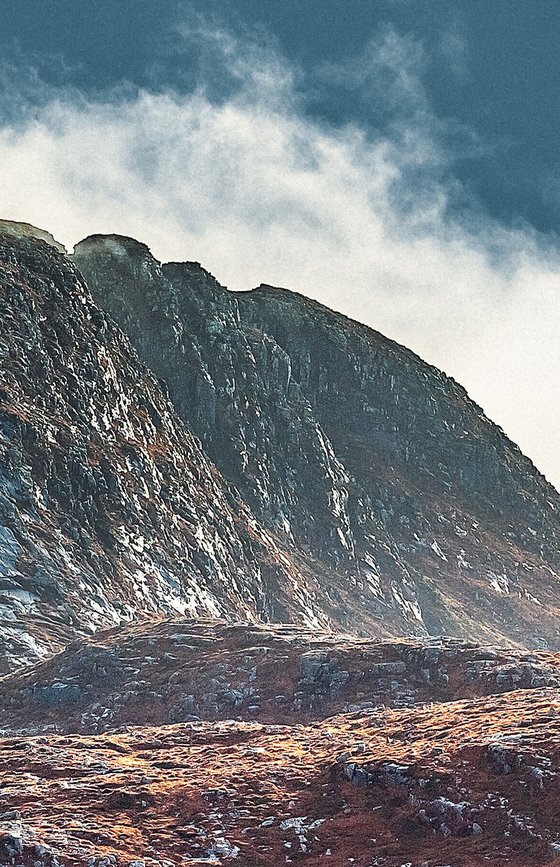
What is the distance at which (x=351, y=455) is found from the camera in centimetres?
16775

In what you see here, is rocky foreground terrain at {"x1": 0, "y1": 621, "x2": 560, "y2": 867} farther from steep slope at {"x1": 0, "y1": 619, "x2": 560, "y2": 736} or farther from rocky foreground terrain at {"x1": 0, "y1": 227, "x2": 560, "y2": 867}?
steep slope at {"x1": 0, "y1": 619, "x2": 560, "y2": 736}

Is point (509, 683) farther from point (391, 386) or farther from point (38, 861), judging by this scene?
point (391, 386)

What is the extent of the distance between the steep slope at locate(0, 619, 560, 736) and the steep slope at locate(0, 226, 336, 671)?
12.2 metres

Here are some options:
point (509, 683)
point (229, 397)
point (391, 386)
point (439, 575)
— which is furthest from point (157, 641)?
point (391, 386)

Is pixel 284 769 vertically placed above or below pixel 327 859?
above

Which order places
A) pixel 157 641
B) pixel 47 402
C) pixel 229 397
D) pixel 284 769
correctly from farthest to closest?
1. pixel 229 397
2. pixel 47 402
3. pixel 157 641
4. pixel 284 769

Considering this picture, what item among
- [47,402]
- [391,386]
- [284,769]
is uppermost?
[391,386]

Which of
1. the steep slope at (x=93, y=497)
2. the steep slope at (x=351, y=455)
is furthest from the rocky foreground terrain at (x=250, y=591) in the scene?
the steep slope at (x=351, y=455)

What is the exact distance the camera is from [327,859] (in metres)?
27.1

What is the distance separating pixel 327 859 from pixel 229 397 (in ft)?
389

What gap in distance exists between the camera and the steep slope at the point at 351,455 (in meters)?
139

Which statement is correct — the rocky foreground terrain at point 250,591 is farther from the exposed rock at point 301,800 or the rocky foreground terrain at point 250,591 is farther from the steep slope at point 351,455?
the steep slope at point 351,455

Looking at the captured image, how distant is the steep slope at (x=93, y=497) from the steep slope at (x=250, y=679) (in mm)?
12228

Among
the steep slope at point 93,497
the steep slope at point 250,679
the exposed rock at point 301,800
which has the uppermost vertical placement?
the steep slope at point 93,497
